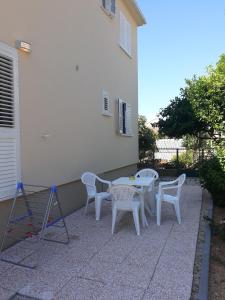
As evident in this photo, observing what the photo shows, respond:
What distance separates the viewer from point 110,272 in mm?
3896

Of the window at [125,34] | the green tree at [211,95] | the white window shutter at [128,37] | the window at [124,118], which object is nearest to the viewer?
the green tree at [211,95]

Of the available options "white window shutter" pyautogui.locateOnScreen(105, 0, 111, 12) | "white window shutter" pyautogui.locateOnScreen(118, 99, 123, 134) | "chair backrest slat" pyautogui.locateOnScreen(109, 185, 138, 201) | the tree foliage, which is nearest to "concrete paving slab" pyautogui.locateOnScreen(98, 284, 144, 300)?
"chair backrest slat" pyautogui.locateOnScreen(109, 185, 138, 201)

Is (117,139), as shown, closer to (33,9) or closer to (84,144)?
(84,144)

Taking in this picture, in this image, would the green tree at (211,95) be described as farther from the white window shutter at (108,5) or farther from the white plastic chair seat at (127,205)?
the white plastic chair seat at (127,205)

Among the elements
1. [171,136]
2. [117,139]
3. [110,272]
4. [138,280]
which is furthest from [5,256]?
[171,136]

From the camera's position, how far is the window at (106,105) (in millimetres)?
8766

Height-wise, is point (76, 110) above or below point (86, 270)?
above

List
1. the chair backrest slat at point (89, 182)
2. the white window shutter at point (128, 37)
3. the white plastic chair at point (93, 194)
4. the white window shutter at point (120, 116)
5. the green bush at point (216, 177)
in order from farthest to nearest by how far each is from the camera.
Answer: the white window shutter at point (128, 37) < the white window shutter at point (120, 116) < the green bush at point (216, 177) < the chair backrest slat at point (89, 182) < the white plastic chair at point (93, 194)

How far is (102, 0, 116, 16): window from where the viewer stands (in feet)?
28.8

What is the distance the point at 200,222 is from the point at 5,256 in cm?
388

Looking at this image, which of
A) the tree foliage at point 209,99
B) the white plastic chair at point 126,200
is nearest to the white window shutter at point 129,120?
the tree foliage at point 209,99

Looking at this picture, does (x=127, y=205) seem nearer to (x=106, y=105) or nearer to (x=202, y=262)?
(x=202, y=262)

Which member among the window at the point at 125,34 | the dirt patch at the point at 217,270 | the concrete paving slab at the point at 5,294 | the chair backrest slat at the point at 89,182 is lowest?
the dirt patch at the point at 217,270

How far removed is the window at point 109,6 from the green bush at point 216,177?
513 centimetres
